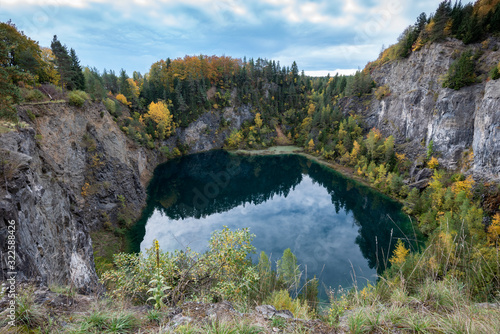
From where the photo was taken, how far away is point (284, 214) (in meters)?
34.8

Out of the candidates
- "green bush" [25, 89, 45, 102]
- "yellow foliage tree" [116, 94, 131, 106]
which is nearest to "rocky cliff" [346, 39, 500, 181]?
"green bush" [25, 89, 45, 102]

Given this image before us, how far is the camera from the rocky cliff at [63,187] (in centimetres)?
805

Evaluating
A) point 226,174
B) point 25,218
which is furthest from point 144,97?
point 25,218

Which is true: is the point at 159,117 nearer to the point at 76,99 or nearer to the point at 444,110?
the point at 76,99

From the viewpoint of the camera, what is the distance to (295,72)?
98.0m

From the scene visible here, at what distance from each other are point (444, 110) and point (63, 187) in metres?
52.6

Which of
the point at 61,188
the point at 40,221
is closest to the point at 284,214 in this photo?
the point at 61,188

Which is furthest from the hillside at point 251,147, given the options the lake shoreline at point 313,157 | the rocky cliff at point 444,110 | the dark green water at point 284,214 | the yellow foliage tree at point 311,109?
the dark green water at point 284,214

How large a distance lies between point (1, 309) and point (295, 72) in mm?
108710

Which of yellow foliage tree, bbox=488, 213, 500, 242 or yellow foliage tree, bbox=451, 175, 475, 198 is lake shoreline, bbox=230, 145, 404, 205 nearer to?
yellow foliage tree, bbox=451, 175, 475, 198

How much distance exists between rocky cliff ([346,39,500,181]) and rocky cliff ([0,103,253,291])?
41.8 m

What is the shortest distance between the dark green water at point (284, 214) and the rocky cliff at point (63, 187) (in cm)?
Result: 523

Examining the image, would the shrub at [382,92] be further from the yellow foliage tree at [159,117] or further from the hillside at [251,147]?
the yellow foliage tree at [159,117]

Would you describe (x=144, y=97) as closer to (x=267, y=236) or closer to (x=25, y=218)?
(x=267, y=236)
